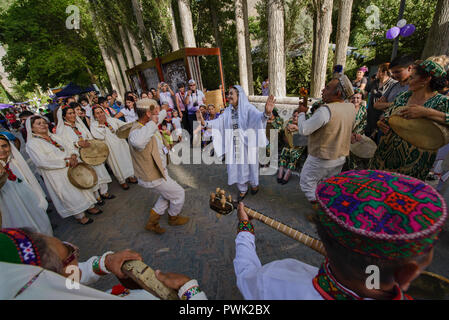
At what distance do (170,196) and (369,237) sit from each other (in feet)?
9.41

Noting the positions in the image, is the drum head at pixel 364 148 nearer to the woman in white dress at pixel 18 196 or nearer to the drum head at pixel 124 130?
the drum head at pixel 124 130

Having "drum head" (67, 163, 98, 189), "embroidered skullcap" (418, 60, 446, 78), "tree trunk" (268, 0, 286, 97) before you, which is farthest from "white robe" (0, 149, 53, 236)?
"tree trunk" (268, 0, 286, 97)

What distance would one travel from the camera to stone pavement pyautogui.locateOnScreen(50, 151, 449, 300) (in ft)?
8.31

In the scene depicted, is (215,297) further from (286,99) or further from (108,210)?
(286,99)

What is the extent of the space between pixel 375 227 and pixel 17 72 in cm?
2961

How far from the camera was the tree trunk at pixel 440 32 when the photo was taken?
5.88 metres

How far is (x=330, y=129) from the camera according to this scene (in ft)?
8.45

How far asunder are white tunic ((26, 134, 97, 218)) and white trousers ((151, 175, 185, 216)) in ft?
5.54

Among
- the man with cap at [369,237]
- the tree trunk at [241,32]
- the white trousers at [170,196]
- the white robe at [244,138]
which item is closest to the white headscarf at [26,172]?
the white trousers at [170,196]

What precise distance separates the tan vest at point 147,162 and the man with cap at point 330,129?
2.11 m

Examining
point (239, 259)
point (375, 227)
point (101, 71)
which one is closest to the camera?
point (375, 227)

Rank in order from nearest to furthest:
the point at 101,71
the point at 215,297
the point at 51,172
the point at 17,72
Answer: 1. the point at 215,297
2. the point at 51,172
3. the point at 17,72
4. the point at 101,71

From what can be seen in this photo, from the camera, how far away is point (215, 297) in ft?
7.34

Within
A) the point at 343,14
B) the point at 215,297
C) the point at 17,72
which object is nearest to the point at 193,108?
the point at 215,297
